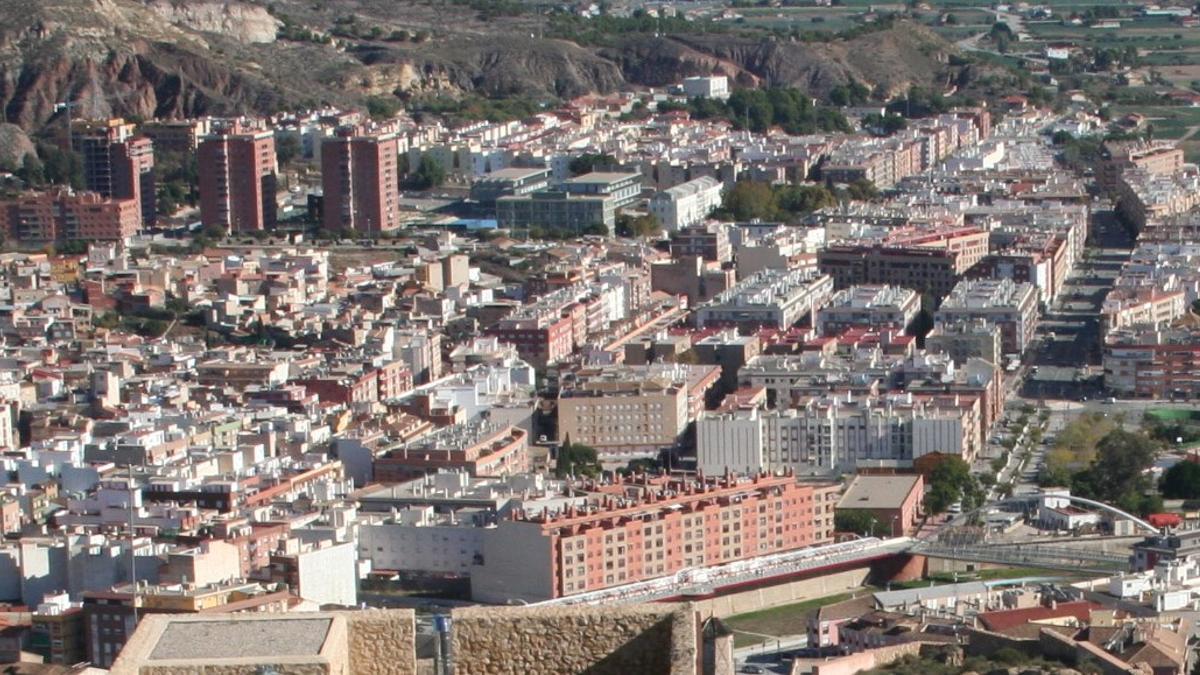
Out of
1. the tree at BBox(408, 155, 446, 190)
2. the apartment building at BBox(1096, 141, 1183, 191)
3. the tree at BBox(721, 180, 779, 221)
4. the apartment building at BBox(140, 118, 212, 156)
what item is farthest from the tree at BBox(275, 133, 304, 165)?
the apartment building at BBox(1096, 141, 1183, 191)

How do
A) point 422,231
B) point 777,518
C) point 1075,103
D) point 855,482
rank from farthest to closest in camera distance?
point 1075,103
point 422,231
point 855,482
point 777,518

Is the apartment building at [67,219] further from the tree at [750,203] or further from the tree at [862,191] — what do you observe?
the tree at [862,191]

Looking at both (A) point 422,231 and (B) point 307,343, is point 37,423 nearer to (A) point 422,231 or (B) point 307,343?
(B) point 307,343

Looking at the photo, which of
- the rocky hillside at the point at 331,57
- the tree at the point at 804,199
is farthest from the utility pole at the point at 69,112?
the tree at the point at 804,199

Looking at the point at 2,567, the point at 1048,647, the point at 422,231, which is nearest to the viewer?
the point at 1048,647

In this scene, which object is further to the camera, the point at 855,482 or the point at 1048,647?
the point at 855,482

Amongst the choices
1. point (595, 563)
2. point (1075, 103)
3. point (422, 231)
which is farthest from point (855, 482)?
point (1075, 103)

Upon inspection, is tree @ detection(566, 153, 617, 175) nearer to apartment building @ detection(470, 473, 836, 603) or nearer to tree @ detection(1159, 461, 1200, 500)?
tree @ detection(1159, 461, 1200, 500)
